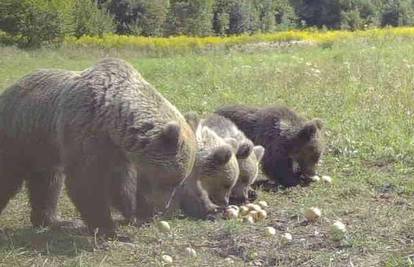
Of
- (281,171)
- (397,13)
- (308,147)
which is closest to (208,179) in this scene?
(281,171)

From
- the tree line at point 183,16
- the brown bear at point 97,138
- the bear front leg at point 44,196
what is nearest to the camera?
the brown bear at point 97,138

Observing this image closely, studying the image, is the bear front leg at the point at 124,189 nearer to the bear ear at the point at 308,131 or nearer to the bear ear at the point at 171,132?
the bear ear at the point at 171,132

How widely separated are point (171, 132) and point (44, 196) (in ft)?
5.41

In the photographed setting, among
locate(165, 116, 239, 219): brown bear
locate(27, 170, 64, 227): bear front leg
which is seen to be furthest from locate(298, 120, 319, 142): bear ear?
locate(27, 170, 64, 227): bear front leg

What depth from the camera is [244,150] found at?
7.23 metres

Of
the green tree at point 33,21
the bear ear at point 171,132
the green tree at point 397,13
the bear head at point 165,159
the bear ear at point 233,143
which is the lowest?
the green tree at point 397,13

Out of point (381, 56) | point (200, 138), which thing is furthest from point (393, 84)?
point (200, 138)

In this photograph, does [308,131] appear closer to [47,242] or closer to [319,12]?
[47,242]

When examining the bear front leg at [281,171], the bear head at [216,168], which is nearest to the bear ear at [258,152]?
the bear front leg at [281,171]

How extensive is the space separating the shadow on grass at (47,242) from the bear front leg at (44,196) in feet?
0.92

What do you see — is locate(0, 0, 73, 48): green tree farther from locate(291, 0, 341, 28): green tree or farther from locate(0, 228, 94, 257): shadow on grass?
locate(0, 228, 94, 257): shadow on grass

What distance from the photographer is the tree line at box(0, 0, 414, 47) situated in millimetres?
40062

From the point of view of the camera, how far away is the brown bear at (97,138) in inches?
211

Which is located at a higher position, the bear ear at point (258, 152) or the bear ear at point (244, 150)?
the bear ear at point (244, 150)
